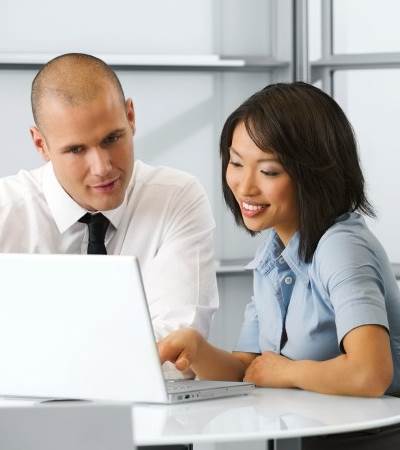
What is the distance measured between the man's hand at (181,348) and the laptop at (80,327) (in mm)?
231

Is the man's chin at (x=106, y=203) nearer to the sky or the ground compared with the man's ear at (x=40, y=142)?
nearer to the ground

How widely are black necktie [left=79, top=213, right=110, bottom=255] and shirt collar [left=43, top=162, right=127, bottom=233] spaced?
15mm

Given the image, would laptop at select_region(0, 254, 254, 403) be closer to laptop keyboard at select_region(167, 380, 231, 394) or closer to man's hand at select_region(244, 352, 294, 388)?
laptop keyboard at select_region(167, 380, 231, 394)

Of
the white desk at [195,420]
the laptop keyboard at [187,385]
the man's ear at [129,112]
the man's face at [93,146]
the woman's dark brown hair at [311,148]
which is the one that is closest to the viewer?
the white desk at [195,420]

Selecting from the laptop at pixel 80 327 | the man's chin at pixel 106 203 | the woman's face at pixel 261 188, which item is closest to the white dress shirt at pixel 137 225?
the man's chin at pixel 106 203

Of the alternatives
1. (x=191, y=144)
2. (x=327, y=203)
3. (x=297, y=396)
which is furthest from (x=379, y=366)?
(x=191, y=144)

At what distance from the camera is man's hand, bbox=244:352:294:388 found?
75.3 inches

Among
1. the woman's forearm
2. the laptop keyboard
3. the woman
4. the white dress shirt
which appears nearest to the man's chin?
the white dress shirt

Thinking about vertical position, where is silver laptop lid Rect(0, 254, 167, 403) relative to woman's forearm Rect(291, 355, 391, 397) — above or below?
above

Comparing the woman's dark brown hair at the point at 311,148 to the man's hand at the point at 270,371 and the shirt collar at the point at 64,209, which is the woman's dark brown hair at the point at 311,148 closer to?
the man's hand at the point at 270,371

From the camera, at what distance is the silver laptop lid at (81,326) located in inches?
62.2

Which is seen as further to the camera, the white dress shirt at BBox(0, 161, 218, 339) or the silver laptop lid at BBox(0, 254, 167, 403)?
the white dress shirt at BBox(0, 161, 218, 339)

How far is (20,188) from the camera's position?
8.62 feet

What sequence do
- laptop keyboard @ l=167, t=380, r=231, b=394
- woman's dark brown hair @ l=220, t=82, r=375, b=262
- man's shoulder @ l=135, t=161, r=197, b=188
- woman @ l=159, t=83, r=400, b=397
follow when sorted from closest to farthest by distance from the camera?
laptop keyboard @ l=167, t=380, r=231, b=394, woman @ l=159, t=83, r=400, b=397, woman's dark brown hair @ l=220, t=82, r=375, b=262, man's shoulder @ l=135, t=161, r=197, b=188
